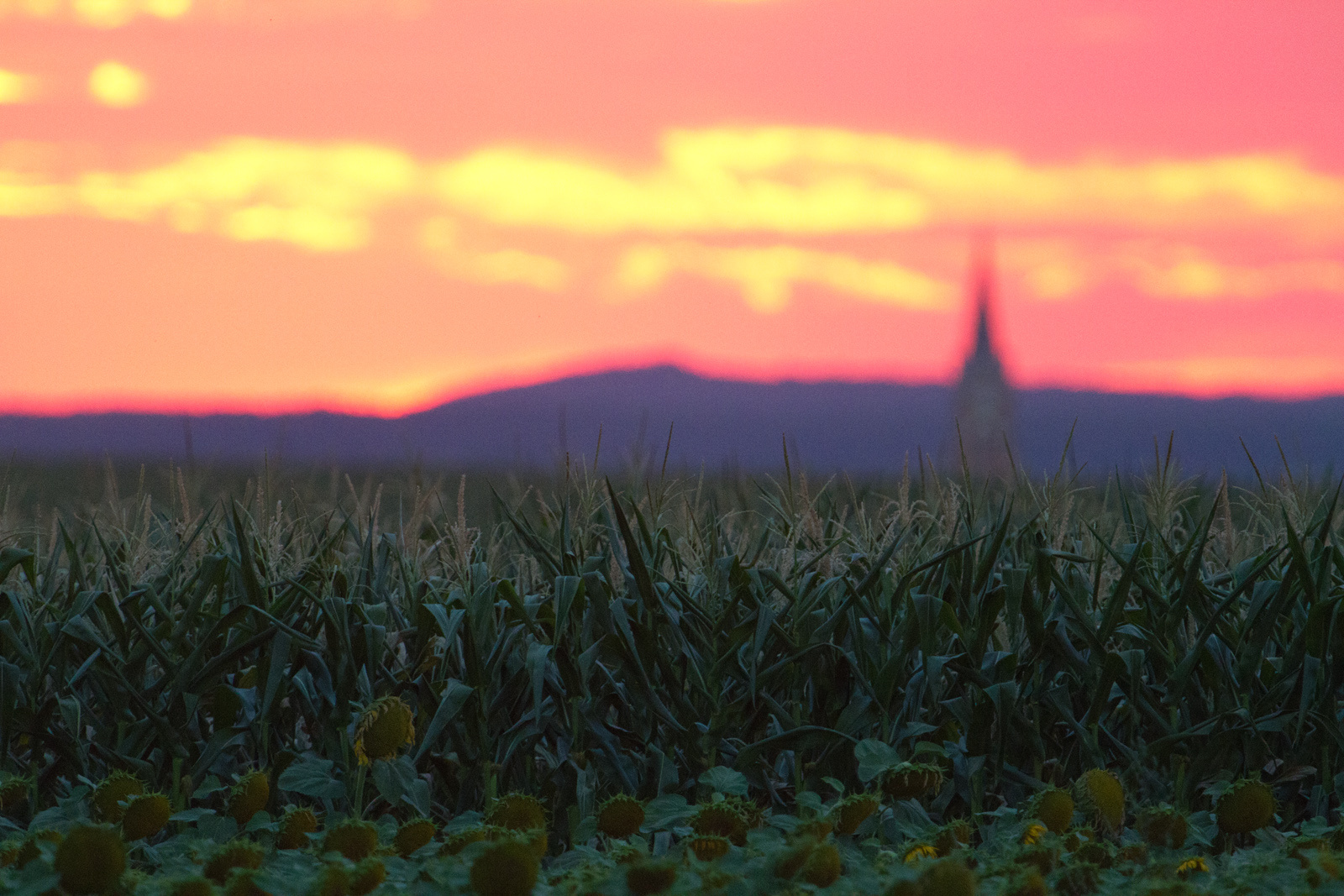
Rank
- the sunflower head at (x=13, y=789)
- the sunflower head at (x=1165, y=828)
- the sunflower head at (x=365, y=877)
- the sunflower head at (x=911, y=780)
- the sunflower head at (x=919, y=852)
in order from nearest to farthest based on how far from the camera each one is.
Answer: the sunflower head at (x=365, y=877) → the sunflower head at (x=919, y=852) → the sunflower head at (x=1165, y=828) → the sunflower head at (x=911, y=780) → the sunflower head at (x=13, y=789)

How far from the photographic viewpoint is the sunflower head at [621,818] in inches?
121

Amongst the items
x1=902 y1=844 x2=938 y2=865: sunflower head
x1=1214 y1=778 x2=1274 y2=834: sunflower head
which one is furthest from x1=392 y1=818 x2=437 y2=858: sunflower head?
x1=1214 y1=778 x2=1274 y2=834: sunflower head

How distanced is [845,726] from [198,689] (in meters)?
2.04

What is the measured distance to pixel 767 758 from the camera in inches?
152

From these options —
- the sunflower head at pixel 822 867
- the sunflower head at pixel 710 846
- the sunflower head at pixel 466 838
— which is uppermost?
the sunflower head at pixel 822 867

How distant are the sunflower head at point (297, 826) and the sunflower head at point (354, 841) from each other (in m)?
0.34

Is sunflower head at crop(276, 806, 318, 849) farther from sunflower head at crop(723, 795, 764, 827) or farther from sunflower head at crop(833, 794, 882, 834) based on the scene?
sunflower head at crop(833, 794, 882, 834)

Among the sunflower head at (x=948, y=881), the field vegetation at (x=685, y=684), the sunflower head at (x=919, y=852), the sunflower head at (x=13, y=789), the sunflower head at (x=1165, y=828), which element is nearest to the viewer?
the sunflower head at (x=948, y=881)

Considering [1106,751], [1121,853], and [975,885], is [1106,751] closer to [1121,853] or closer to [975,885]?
[1121,853]

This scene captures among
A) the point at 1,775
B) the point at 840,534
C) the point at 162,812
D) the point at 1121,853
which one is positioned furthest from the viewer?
the point at 840,534

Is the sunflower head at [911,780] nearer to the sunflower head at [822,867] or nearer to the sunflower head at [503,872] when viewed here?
the sunflower head at [822,867]

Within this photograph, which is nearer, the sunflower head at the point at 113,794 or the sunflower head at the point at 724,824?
the sunflower head at the point at 724,824

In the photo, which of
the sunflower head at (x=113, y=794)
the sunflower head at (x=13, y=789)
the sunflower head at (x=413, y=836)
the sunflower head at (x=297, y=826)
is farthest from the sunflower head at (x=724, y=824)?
the sunflower head at (x=13, y=789)

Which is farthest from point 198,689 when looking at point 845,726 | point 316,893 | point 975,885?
point 975,885
